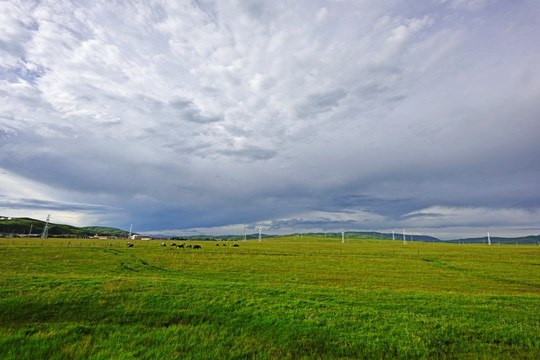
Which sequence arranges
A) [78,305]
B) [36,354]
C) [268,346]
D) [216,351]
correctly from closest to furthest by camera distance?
[36,354], [216,351], [268,346], [78,305]

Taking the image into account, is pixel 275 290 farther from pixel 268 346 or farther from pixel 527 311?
pixel 527 311

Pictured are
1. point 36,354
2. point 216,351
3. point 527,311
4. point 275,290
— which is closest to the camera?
point 36,354

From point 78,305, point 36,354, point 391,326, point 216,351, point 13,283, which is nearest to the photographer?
point 36,354

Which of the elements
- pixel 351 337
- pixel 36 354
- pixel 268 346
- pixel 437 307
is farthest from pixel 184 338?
pixel 437 307

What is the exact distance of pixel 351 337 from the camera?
13.2 meters

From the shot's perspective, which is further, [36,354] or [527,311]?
[527,311]

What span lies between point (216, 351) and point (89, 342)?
5.73 metres

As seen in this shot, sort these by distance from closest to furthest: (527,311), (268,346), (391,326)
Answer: (268,346), (391,326), (527,311)

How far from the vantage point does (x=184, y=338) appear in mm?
12711

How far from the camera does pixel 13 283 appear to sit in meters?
20.3

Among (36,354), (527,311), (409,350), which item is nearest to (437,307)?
(527,311)

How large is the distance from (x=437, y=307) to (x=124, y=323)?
66.5ft

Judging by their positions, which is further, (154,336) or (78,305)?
(78,305)

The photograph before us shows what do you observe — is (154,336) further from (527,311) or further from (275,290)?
(527,311)
